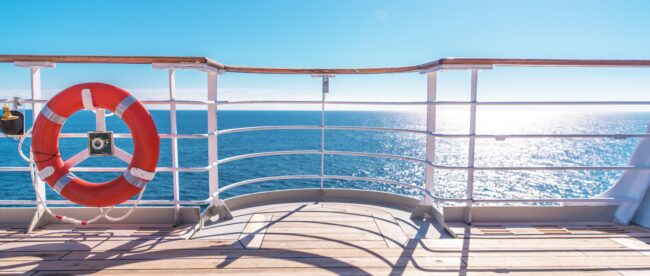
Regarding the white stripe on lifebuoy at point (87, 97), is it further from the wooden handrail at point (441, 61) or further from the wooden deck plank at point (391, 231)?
the wooden deck plank at point (391, 231)

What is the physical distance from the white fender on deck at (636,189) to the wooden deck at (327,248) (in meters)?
0.10

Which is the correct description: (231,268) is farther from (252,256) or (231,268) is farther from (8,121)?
(8,121)

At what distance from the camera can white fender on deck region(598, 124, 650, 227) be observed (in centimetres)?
180

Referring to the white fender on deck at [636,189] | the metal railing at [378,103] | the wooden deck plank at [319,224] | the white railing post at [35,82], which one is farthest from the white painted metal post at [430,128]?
the white railing post at [35,82]

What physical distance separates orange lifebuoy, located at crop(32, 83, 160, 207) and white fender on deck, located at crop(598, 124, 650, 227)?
241 centimetres

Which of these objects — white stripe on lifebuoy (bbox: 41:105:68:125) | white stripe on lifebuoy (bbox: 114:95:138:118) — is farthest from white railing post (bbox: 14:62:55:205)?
white stripe on lifebuoy (bbox: 114:95:138:118)

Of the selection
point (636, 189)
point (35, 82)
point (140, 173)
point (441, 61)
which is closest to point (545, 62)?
point (441, 61)

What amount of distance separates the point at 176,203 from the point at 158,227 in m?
0.16

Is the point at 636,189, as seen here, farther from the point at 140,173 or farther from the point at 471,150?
the point at 140,173

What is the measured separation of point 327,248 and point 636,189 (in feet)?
5.59

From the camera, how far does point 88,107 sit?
4.92 feet

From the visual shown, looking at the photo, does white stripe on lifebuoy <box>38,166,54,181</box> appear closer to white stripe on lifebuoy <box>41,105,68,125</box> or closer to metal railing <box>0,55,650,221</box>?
metal railing <box>0,55,650,221</box>

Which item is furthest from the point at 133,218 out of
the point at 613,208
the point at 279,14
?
the point at 279,14

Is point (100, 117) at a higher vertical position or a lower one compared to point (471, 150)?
higher
